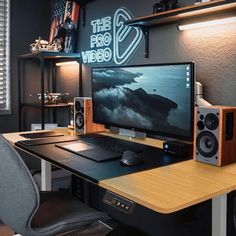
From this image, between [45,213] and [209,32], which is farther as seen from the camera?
[209,32]

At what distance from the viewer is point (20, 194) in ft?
4.17

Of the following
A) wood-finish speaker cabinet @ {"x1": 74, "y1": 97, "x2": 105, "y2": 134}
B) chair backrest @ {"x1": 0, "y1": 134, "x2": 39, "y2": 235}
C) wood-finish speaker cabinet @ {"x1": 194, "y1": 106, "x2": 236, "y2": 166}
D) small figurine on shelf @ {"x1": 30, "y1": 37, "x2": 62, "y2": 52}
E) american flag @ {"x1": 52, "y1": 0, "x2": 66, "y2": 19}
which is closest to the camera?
chair backrest @ {"x1": 0, "y1": 134, "x2": 39, "y2": 235}

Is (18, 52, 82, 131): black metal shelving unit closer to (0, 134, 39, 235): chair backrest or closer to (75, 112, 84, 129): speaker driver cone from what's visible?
(75, 112, 84, 129): speaker driver cone

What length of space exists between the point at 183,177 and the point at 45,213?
67 centimetres

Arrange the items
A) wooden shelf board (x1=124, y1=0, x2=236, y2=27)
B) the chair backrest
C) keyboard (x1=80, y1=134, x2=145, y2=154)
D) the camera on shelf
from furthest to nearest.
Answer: the camera on shelf, keyboard (x1=80, y1=134, x2=145, y2=154), wooden shelf board (x1=124, y1=0, x2=236, y2=27), the chair backrest

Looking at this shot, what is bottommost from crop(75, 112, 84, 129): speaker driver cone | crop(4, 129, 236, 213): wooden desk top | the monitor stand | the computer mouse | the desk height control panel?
the desk height control panel

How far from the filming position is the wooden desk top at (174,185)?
1.12m

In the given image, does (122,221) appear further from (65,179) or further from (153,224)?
(65,179)

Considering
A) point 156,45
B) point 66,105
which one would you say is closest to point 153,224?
point 156,45

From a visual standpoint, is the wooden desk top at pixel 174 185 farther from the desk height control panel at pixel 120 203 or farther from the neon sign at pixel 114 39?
the neon sign at pixel 114 39

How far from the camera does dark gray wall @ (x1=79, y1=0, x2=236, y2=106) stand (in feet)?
6.23

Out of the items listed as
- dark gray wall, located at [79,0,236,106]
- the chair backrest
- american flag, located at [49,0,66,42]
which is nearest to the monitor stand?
dark gray wall, located at [79,0,236,106]

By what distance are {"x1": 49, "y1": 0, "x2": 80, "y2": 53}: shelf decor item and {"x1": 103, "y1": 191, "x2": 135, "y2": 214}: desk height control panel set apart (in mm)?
2108

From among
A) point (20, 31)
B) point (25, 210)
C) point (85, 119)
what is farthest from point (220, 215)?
point (20, 31)
